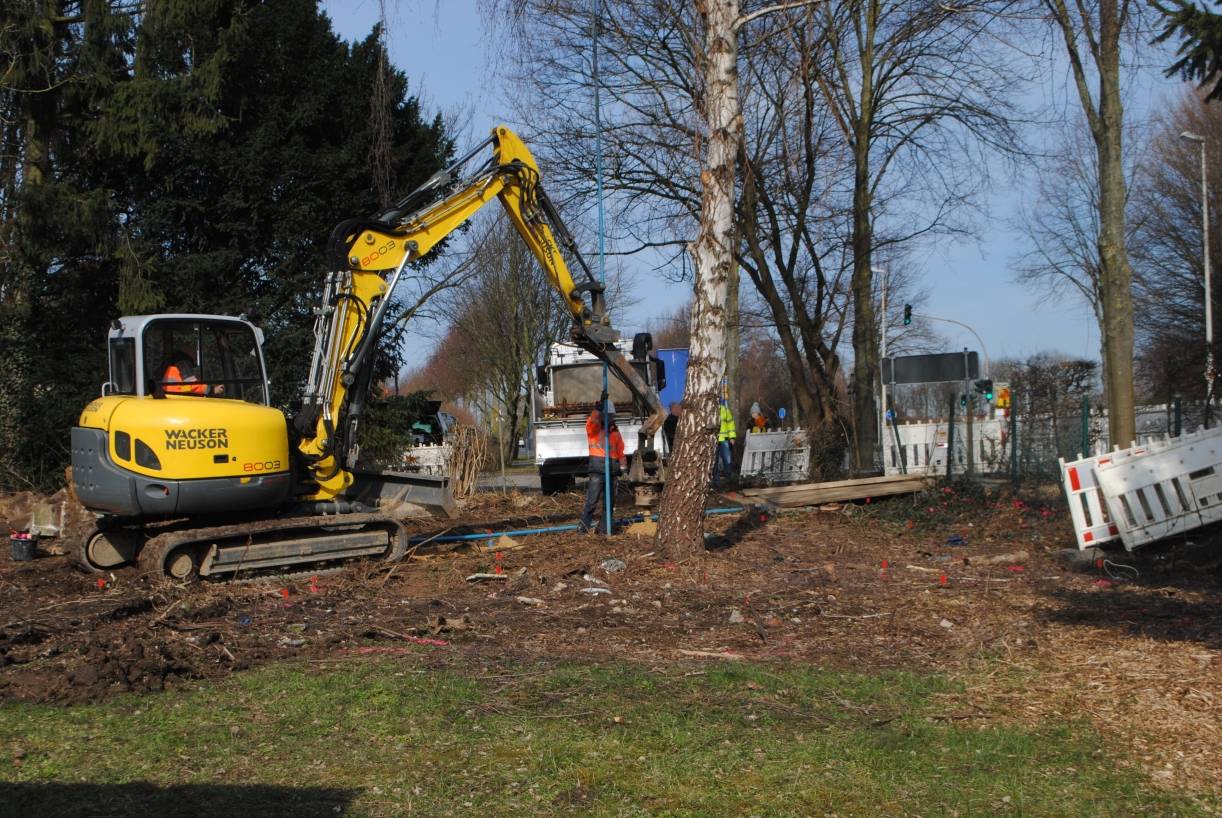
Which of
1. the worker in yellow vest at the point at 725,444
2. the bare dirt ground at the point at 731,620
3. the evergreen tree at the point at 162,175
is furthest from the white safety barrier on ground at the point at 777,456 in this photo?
the evergreen tree at the point at 162,175

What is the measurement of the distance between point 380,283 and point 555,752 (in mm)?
7539

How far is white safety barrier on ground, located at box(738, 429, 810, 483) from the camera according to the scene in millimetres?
22750

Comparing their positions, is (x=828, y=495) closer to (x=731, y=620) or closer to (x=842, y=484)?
(x=842, y=484)

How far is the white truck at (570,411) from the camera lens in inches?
779

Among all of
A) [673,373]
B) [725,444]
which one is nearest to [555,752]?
[725,444]

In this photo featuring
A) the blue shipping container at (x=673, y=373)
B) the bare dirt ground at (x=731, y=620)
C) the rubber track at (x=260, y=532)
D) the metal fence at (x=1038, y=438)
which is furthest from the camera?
the blue shipping container at (x=673, y=373)

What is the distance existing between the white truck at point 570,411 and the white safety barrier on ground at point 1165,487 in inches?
337

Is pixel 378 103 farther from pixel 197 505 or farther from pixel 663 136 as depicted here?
pixel 663 136

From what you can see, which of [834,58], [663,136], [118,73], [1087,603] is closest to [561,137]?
[663,136]

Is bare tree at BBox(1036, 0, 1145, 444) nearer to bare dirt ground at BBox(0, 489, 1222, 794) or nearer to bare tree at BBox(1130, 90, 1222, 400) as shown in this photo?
bare dirt ground at BBox(0, 489, 1222, 794)

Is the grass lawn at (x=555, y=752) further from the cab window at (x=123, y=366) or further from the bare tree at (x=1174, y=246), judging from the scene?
the bare tree at (x=1174, y=246)

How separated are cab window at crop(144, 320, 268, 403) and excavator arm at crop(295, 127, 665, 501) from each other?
0.64m

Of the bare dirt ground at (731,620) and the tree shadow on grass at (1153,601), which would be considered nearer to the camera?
the bare dirt ground at (731,620)

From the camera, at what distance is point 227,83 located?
22703 mm
